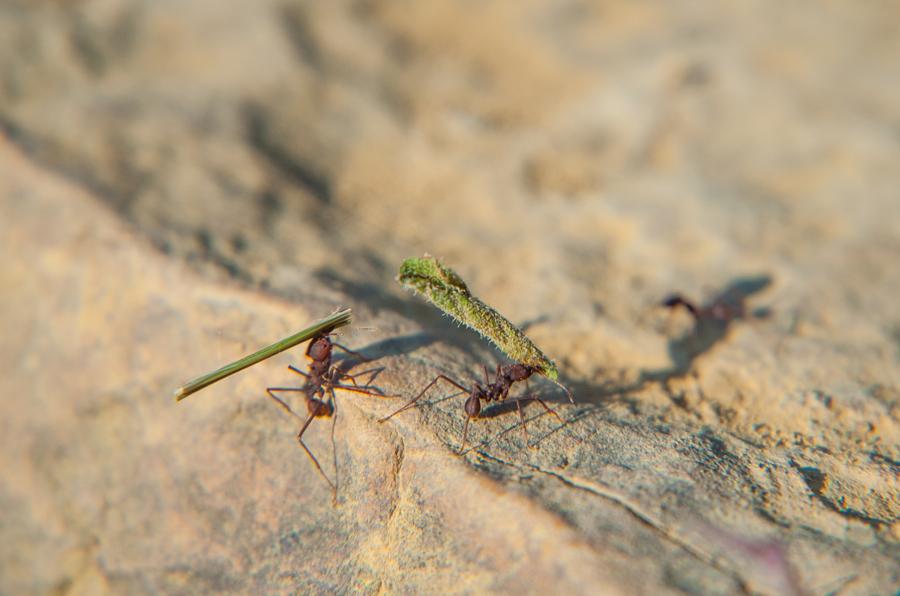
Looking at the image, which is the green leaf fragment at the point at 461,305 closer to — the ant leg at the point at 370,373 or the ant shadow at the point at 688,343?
the ant shadow at the point at 688,343

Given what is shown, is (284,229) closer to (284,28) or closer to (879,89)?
(284,28)

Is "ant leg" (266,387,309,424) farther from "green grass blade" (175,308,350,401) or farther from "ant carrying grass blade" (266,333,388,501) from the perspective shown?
"green grass blade" (175,308,350,401)

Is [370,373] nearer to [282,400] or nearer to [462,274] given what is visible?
[282,400]

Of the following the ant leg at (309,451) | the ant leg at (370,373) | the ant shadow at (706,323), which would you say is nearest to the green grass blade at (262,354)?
the ant leg at (370,373)

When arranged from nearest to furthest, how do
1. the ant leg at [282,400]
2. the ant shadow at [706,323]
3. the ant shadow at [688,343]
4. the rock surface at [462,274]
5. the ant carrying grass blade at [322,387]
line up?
1. the rock surface at [462,274]
2. the ant carrying grass blade at [322,387]
3. the ant leg at [282,400]
4. the ant shadow at [688,343]
5. the ant shadow at [706,323]

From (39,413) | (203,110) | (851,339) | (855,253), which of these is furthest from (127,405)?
(855,253)

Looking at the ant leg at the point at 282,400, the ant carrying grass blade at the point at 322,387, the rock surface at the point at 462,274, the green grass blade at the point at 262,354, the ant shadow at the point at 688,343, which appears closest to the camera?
the rock surface at the point at 462,274

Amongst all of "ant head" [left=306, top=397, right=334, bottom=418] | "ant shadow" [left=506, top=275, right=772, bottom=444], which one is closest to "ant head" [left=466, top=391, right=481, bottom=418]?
"ant shadow" [left=506, top=275, right=772, bottom=444]

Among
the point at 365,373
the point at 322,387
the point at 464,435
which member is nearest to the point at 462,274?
the point at 365,373
